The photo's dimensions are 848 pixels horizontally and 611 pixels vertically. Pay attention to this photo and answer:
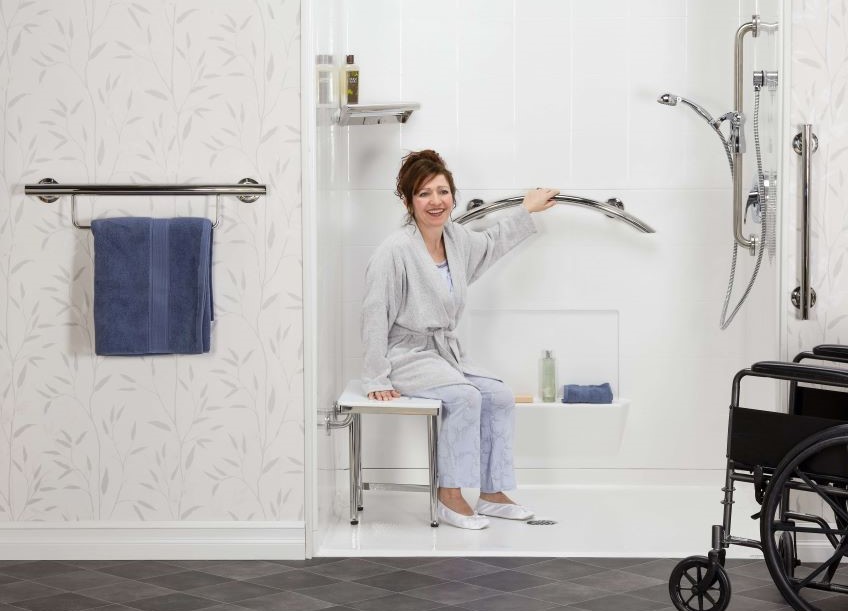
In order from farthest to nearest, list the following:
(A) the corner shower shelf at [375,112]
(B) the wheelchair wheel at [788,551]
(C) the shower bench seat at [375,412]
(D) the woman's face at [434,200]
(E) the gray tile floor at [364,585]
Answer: (A) the corner shower shelf at [375,112]
(D) the woman's face at [434,200]
(C) the shower bench seat at [375,412]
(B) the wheelchair wheel at [788,551]
(E) the gray tile floor at [364,585]

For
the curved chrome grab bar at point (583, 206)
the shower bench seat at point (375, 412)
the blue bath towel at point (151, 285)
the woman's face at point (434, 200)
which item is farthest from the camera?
the curved chrome grab bar at point (583, 206)

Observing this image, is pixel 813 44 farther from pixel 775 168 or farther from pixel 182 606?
Answer: pixel 182 606

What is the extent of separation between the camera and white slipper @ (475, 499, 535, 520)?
131 inches

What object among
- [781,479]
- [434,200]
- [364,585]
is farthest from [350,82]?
[781,479]

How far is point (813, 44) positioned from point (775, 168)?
357 mm

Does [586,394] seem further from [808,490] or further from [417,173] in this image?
[808,490]

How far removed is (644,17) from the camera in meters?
3.78

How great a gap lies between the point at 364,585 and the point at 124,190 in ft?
4.15

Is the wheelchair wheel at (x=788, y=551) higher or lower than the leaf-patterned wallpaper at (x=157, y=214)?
lower

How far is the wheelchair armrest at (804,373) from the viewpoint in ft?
7.48

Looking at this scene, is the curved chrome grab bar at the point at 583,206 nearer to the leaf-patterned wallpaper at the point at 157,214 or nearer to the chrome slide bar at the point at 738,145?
the chrome slide bar at the point at 738,145

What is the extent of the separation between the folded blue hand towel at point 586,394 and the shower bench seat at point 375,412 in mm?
648

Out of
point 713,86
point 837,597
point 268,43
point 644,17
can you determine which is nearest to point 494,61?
point 644,17

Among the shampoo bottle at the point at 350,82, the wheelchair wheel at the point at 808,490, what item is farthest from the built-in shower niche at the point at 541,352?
the wheelchair wheel at the point at 808,490
